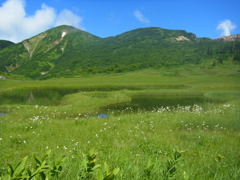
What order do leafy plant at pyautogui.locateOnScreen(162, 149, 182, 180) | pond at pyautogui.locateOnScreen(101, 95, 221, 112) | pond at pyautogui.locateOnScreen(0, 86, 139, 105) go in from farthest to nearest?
pond at pyautogui.locateOnScreen(0, 86, 139, 105)
pond at pyautogui.locateOnScreen(101, 95, 221, 112)
leafy plant at pyautogui.locateOnScreen(162, 149, 182, 180)

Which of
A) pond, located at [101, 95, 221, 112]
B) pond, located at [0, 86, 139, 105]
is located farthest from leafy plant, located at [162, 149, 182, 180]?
pond, located at [0, 86, 139, 105]

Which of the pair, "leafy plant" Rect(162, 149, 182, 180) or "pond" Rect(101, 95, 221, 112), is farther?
"pond" Rect(101, 95, 221, 112)

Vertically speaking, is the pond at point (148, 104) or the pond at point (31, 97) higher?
the pond at point (31, 97)

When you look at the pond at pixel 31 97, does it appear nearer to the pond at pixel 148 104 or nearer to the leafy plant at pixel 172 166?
the pond at pixel 148 104

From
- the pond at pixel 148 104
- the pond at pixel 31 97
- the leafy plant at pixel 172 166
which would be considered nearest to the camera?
the leafy plant at pixel 172 166

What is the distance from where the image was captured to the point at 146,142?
898cm

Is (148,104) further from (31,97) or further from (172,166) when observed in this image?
(172,166)

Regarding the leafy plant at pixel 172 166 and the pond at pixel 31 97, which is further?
the pond at pixel 31 97

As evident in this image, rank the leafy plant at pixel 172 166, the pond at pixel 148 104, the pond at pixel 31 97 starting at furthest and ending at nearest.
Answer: the pond at pixel 31 97 < the pond at pixel 148 104 < the leafy plant at pixel 172 166

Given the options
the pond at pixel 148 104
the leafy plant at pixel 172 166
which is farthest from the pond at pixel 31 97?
the leafy plant at pixel 172 166

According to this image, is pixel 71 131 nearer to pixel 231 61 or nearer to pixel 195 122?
pixel 195 122

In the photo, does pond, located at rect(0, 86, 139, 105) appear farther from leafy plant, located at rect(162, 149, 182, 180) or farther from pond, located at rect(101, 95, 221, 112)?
leafy plant, located at rect(162, 149, 182, 180)

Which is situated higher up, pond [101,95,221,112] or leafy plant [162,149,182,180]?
leafy plant [162,149,182,180]

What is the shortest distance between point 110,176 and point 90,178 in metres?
1.38
